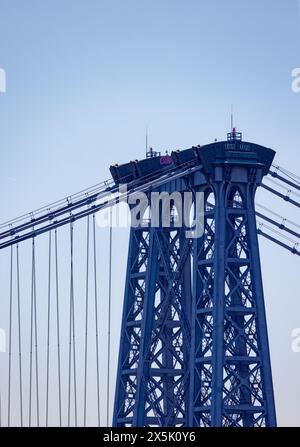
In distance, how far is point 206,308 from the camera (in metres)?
143

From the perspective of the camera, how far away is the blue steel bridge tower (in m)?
141

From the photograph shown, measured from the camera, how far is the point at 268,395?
14112cm

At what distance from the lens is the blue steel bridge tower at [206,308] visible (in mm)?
141000

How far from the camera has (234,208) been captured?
144 m

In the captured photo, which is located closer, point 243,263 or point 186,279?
point 243,263
